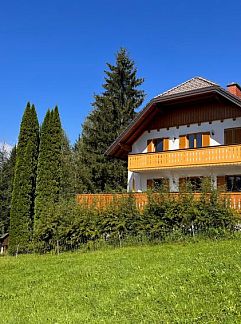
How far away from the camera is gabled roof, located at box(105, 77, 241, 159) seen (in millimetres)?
19797

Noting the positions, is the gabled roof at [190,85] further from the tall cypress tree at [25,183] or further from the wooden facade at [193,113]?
the tall cypress tree at [25,183]

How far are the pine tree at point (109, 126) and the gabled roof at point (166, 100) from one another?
14.0 feet

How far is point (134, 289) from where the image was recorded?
7.46 m

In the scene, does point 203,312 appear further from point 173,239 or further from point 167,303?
point 173,239

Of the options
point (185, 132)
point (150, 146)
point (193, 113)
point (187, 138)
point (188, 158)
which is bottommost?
point (188, 158)

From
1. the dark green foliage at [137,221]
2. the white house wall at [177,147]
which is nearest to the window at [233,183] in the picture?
the white house wall at [177,147]

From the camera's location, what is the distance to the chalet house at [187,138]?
20.1 meters

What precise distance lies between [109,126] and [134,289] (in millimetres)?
23328

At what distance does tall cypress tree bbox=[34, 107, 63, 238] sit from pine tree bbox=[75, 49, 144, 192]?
434cm

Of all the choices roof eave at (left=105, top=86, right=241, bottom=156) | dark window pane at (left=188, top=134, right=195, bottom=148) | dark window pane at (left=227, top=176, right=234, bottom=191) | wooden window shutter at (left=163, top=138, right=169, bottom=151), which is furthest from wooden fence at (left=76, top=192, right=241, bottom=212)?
dark window pane at (left=188, top=134, right=195, bottom=148)

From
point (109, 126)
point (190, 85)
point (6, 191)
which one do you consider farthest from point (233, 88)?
point (6, 191)

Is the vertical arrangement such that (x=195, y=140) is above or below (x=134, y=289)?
above

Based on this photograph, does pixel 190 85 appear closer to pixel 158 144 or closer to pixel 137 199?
pixel 158 144

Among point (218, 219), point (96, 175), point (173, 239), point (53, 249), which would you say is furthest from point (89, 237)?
point (96, 175)
